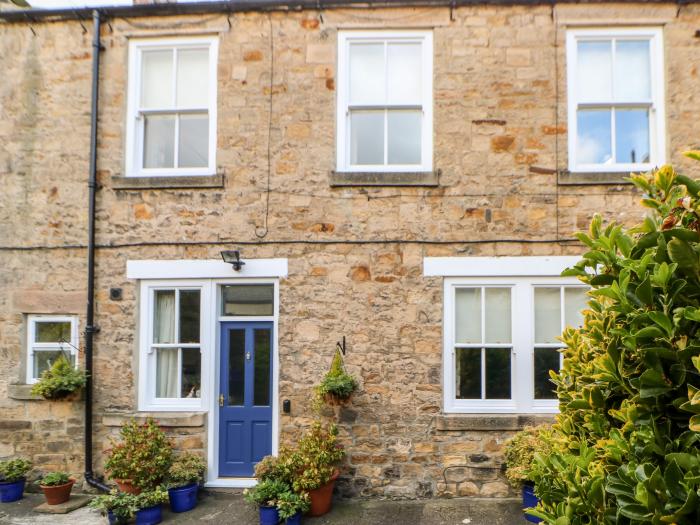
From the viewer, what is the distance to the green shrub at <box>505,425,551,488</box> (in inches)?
223

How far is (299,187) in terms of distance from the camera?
6.72 m

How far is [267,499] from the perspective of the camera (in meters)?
5.68

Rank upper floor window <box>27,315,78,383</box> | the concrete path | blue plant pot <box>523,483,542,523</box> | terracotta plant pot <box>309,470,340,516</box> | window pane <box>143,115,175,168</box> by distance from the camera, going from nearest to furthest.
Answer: blue plant pot <box>523,483,542,523</box> < the concrete path < terracotta plant pot <box>309,470,340,516</box> < upper floor window <box>27,315,78,383</box> < window pane <box>143,115,175,168</box>

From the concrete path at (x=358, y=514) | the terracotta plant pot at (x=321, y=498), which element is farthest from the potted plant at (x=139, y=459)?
the terracotta plant pot at (x=321, y=498)

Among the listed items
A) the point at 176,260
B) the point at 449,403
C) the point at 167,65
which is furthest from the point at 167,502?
the point at 167,65

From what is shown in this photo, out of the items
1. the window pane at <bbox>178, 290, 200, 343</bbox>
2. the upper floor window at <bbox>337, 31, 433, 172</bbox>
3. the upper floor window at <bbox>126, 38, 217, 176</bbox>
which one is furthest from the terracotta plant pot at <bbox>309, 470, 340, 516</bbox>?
the upper floor window at <bbox>126, 38, 217, 176</bbox>

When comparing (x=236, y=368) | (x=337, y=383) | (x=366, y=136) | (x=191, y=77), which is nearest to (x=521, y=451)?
(x=337, y=383)

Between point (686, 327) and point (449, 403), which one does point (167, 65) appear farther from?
point (686, 327)

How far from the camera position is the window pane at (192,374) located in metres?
6.83

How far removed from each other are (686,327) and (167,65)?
23.8 feet

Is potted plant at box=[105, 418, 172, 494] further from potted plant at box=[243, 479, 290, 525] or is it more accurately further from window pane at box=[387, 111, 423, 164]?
window pane at box=[387, 111, 423, 164]

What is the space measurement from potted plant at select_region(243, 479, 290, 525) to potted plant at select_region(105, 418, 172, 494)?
1321 millimetres

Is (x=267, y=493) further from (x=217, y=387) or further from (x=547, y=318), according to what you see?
(x=547, y=318)

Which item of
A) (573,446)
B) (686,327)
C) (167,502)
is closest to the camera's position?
(686,327)
